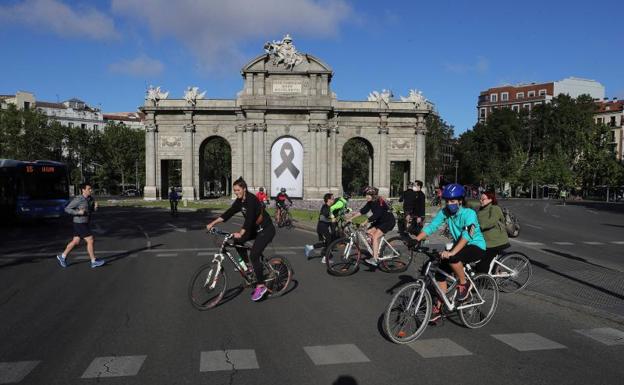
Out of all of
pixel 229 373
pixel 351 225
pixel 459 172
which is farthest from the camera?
pixel 459 172

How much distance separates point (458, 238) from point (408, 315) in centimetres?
129

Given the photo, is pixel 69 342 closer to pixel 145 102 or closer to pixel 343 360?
pixel 343 360

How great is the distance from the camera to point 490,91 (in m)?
123

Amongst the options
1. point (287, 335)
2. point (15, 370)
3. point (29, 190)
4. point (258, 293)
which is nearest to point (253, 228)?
point (258, 293)

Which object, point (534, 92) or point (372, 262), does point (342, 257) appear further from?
point (534, 92)

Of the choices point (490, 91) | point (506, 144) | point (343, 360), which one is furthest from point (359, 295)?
point (490, 91)

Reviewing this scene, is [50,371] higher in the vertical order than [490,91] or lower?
lower

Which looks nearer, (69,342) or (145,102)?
(69,342)

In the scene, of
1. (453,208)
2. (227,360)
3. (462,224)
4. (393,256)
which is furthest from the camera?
(393,256)

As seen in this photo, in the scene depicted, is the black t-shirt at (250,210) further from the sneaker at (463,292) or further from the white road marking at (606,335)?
the white road marking at (606,335)

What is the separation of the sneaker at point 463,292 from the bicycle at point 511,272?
2.61 metres

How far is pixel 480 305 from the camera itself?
23.1 ft

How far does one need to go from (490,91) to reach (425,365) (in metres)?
127

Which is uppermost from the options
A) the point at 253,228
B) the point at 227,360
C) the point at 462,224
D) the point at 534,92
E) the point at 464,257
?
the point at 534,92
